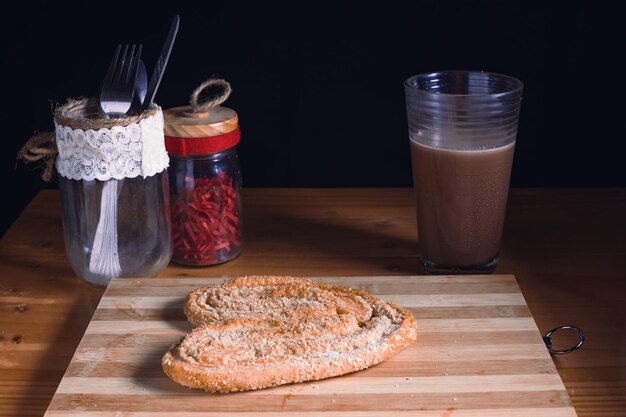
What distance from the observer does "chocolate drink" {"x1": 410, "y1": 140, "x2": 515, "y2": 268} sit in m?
1.61

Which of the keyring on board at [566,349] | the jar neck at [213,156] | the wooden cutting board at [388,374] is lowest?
the keyring on board at [566,349]

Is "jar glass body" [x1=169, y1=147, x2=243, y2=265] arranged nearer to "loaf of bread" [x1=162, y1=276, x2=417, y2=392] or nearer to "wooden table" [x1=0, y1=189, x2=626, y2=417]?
"wooden table" [x1=0, y1=189, x2=626, y2=417]

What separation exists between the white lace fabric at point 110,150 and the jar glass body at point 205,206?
0.36 feet

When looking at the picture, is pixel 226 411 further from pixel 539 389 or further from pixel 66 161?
pixel 66 161

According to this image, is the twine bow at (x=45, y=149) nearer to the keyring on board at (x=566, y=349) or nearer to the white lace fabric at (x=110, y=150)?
the white lace fabric at (x=110, y=150)

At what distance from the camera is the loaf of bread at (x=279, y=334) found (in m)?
1.27

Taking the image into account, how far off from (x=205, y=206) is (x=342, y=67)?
0.64m

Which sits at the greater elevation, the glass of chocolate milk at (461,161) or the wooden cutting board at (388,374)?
the glass of chocolate milk at (461,161)

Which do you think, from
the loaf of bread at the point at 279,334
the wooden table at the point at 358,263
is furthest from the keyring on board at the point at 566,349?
the loaf of bread at the point at 279,334

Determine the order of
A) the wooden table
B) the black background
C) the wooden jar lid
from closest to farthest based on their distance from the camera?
the wooden table
the wooden jar lid
the black background

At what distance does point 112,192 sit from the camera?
160 cm

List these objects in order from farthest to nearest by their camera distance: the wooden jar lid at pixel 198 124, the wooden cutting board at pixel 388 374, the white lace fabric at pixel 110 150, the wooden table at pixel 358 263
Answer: the wooden jar lid at pixel 198 124 < the white lace fabric at pixel 110 150 < the wooden table at pixel 358 263 < the wooden cutting board at pixel 388 374

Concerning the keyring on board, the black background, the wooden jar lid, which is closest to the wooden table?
the keyring on board

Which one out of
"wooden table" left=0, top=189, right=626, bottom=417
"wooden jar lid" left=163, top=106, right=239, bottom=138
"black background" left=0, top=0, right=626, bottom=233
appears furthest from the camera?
"black background" left=0, top=0, right=626, bottom=233
